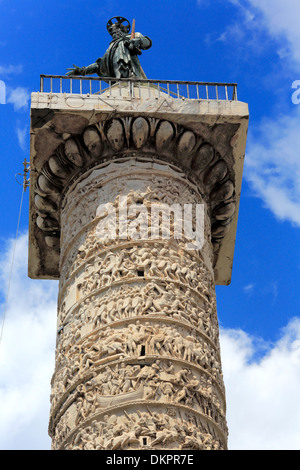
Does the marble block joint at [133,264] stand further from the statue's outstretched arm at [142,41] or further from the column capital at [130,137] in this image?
the statue's outstretched arm at [142,41]

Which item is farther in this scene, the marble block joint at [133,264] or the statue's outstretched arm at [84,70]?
the statue's outstretched arm at [84,70]

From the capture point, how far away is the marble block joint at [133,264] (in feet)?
22.9

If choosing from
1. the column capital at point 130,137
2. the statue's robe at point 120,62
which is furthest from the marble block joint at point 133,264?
the statue's robe at point 120,62

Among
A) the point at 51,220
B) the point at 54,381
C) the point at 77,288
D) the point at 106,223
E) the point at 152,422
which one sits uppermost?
the point at 51,220

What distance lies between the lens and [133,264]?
25.8ft

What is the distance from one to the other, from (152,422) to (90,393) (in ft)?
1.97

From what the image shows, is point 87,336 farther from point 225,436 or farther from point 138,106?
point 138,106

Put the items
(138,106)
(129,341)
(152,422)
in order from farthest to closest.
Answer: (138,106) → (129,341) → (152,422)

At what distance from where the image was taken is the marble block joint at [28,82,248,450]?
698cm

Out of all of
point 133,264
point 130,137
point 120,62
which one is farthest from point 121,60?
point 133,264

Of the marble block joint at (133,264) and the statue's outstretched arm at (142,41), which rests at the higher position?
the statue's outstretched arm at (142,41)

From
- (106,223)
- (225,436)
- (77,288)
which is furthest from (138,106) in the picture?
(225,436)

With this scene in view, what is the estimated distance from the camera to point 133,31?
34.6 feet

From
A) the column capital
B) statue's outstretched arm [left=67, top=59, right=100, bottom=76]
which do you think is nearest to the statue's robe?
statue's outstretched arm [left=67, top=59, right=100, bottom=76]
